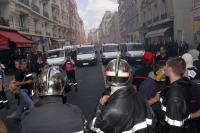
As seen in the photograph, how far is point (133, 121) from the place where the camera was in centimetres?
248

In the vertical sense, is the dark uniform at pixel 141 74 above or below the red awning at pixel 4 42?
below

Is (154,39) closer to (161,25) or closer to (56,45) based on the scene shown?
(161,25)

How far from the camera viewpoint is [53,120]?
267 cm

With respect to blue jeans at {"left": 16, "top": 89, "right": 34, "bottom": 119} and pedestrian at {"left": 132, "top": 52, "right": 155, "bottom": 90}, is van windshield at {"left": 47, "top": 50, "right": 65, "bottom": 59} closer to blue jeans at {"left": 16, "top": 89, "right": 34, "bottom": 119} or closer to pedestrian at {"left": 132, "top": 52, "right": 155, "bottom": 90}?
blue jeans at {"left": 16, "top": 89, "right": 34, "bottom": 119}

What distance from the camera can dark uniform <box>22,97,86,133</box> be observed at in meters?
2.65

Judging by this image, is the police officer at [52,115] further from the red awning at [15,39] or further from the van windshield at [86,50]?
the van windshield at [86,50]

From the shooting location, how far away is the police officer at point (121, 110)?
94.4 inches

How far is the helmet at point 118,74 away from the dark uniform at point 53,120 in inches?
16.2

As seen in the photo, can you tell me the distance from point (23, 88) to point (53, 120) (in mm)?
5938

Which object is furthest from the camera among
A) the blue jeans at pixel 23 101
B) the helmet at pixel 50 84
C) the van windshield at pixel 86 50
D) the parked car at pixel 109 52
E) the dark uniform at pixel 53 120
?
the van windshield at pixel 86 50

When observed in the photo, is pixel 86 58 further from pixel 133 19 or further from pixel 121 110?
pixel 133 19

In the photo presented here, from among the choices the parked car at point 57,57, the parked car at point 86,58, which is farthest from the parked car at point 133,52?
the parked car at point 57,57

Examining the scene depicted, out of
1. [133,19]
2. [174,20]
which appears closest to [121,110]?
[174,20]

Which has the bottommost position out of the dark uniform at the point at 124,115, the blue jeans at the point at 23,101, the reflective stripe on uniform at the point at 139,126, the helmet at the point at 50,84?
the blue jeans at the point at 23,101
